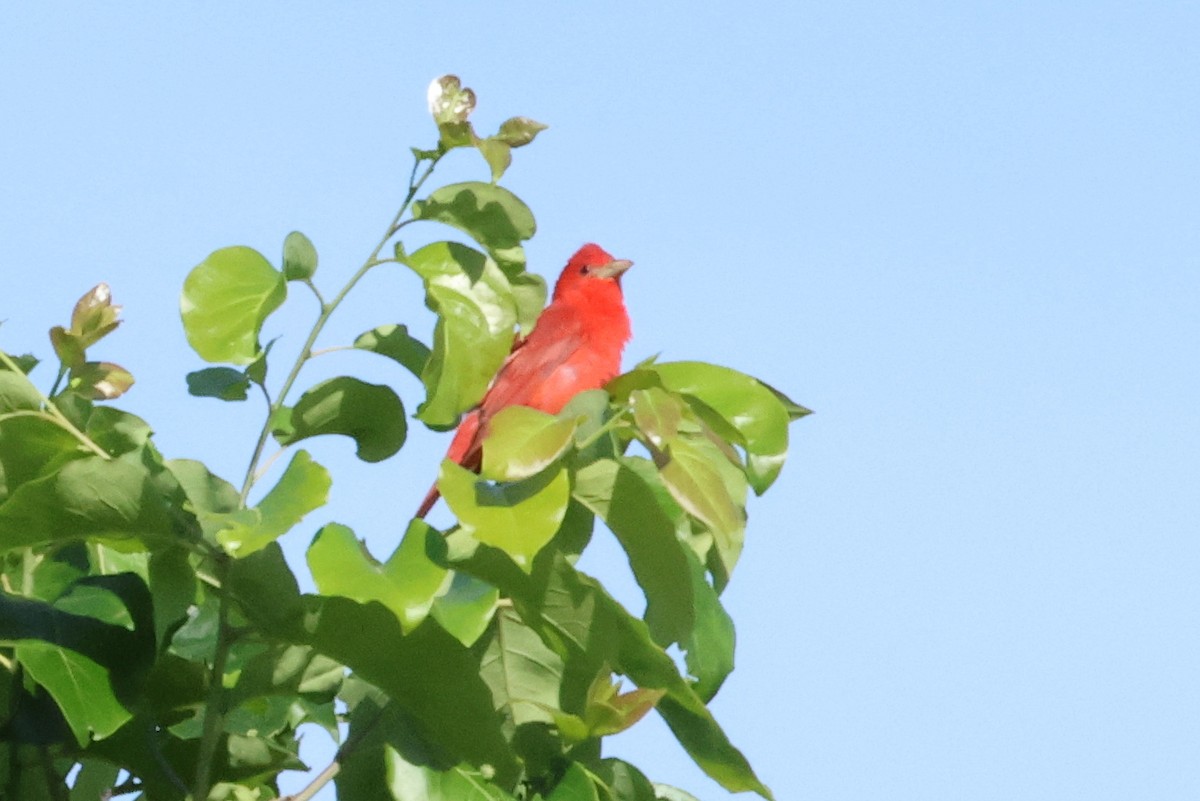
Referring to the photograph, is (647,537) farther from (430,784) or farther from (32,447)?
(32,447)

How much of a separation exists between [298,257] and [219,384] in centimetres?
23

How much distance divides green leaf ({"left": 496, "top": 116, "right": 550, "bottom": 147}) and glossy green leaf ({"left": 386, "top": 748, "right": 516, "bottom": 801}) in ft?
2.57

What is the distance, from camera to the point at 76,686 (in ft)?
5.37

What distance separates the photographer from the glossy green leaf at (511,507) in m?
1.44

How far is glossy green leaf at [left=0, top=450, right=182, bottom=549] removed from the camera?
62.2 inches

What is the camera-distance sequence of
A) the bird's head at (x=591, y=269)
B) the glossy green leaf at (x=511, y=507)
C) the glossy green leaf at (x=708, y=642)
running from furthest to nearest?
1. the bird's head at (x=591, y=269)
2. the glossy green leaf at (x=708, y=642)
3. the glossy green leaf at (x=511, y=507)

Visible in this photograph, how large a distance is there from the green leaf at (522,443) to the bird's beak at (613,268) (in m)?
3.17

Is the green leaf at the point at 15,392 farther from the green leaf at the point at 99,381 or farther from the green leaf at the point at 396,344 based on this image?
the green leaf at the point at 396,344

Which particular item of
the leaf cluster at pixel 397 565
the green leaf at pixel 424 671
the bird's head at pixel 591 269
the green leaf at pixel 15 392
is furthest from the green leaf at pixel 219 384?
the bird's head at pixel 591 269

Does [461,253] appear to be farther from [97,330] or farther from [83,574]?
[83,574]

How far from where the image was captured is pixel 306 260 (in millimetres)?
1896

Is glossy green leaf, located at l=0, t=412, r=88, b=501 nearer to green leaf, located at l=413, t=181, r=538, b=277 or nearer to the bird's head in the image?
green leaf, located at l=413, t=181, r=538, b=277

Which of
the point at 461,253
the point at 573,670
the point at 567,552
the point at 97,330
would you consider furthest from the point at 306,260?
the point at 573,670

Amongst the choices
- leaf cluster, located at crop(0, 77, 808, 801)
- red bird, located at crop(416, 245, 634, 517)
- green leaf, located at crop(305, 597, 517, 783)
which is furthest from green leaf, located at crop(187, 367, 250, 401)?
red bird, located at crop(416, 245, 634, 517)
